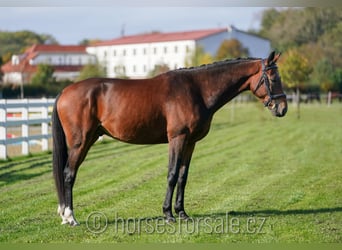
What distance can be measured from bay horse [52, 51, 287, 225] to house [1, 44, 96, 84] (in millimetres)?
36440

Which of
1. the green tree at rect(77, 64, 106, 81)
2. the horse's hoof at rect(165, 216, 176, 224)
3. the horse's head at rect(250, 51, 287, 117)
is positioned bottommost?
the horse's hoof at rect(165, 216, 176, 224)

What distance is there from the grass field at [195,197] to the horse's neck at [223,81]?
1.62 meters

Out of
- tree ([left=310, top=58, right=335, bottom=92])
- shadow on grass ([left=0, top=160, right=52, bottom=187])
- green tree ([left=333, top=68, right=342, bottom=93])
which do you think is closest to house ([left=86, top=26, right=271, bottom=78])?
tree ([left=310, top=58, right=335, bottom=92])

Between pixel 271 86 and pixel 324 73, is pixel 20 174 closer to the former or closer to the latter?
pixel 271 86

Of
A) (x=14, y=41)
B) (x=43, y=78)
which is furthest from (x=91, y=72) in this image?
(x=14, y=41)

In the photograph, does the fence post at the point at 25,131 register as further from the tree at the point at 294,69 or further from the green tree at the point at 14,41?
the green tree at the point at 14,41

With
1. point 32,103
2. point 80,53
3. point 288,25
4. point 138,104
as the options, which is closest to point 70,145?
point 138,104

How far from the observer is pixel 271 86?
26.7 ft

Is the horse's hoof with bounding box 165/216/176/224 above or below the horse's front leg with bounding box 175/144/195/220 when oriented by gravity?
below

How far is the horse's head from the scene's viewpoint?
8109mm

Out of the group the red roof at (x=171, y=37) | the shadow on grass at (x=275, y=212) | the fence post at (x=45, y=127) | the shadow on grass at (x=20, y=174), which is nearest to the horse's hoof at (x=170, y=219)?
the shadow on grass at (x=275, y=212)

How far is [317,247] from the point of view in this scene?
6.65 m

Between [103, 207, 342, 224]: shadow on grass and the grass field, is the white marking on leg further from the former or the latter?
[103, 207, 342, 224]: shadow on grass

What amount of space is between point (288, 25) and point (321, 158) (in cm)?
4139
